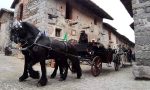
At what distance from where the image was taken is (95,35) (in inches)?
707

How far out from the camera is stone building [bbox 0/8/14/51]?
1997cm

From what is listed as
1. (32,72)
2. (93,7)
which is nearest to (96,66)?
(32,72)

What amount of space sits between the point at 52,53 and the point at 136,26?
114 inches

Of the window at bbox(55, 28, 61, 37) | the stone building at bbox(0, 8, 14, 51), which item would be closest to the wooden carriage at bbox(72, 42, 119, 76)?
the window at bbox(55, 28, 61, 37)

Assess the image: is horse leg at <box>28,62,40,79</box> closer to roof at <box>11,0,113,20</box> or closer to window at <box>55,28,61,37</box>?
window at <box>55,28,61,37</box>

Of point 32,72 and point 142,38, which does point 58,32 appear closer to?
point 32,72

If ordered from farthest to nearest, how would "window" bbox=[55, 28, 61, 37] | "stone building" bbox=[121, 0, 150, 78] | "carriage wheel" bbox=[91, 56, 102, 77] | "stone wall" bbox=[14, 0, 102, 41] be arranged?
"window" bbox=[55, 28, 61, 37], "stone wall" bbox=[14, 0, 102, 41], "carriage wheel" bbox=[91, 56, 102, 77], "stone building" bbox=[121, 0, 150, 78]

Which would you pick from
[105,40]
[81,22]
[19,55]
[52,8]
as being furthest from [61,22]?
[105,40]

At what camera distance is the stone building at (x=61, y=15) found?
505 inches

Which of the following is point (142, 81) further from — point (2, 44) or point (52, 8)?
point (2, 44)

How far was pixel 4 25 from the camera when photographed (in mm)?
21047

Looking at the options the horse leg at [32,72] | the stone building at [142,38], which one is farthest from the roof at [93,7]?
the horse leg at [32,72]

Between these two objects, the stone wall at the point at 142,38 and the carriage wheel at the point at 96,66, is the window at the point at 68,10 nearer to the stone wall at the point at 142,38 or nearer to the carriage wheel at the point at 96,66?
the carriage wheel at the point at 96,66

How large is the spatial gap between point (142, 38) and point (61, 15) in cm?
822
